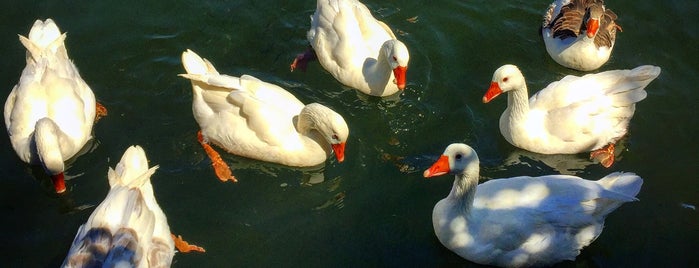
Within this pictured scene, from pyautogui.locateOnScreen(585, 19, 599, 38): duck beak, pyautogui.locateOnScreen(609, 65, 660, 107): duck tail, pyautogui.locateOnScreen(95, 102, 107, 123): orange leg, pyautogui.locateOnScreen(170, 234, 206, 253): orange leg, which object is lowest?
pyautogui.locateOnScreen(170, 234, 206, 253): orange leg

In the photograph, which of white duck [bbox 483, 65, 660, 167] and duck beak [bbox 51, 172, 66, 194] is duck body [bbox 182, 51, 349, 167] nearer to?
duck beak [bbox 51, 172, 66, 194]

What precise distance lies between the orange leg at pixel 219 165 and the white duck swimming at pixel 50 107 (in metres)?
1.17

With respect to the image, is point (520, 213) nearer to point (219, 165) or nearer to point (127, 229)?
point (219, 165)

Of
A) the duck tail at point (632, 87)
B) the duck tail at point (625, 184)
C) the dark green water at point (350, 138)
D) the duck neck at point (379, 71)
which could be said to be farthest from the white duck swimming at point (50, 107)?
the duck tail at point (632, 87)

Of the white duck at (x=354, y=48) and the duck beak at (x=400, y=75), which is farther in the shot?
the white duck at (x=354, y=48)

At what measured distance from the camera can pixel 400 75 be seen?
25.3ft

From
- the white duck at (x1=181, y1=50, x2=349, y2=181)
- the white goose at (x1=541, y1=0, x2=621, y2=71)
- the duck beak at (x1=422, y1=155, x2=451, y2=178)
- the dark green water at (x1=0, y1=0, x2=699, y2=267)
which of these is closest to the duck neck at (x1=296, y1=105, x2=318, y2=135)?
the white duck at (x1=181, y1=50, x2=349, y2=181)

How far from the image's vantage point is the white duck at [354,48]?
798cm

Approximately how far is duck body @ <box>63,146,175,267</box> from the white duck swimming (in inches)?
29.7

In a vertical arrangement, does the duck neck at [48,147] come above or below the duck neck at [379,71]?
below

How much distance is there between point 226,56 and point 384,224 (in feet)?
9.55

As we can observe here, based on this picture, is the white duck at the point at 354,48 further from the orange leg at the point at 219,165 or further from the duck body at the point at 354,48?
the orange leg at the point at 219,165

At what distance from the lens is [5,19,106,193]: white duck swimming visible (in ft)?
23.2

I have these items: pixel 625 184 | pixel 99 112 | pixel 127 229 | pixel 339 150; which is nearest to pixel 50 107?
pixel 99 112
